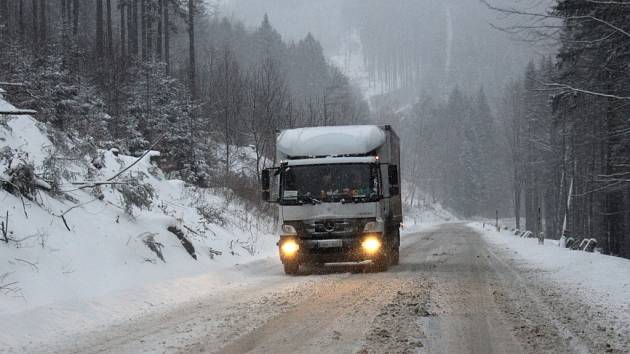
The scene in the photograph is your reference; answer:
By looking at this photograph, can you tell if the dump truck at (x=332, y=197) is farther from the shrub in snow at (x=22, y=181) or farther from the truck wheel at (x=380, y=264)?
the shrub in snow at (x=22, y=181)

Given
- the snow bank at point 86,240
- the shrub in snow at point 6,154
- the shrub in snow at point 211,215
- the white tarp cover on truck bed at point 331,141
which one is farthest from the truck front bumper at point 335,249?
the shrub in snow at point 6,154

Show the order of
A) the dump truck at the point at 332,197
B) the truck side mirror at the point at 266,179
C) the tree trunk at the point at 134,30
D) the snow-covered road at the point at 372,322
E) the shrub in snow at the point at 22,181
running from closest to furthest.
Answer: the snow-covered road at the point at 372,322 < the shrub in snow at the point at 22,181 < the dump truck at the point at 332,197 < the truck side mirror at the point at 266,179 < the tree trunk at the point at 134,30

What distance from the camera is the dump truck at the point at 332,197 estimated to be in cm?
1314

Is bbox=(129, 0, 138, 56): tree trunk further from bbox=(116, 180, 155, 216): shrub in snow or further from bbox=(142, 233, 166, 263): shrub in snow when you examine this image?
bbox=(142, 233, 166, 263): shrub in snow

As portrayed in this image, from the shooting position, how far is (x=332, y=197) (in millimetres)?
13258

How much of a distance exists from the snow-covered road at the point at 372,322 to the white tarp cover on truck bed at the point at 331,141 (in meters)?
3.42

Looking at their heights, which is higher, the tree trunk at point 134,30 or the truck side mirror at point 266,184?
the tree trunk at point 134,30

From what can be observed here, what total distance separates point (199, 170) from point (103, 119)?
16.8ft

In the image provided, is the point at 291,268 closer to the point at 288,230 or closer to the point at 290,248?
the point at 290,248

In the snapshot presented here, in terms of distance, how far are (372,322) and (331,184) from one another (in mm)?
6502

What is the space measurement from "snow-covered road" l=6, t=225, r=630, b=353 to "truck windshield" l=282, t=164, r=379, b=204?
7.26 ft

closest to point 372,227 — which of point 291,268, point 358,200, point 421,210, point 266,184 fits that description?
point 358,200

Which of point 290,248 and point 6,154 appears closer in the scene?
point 6,154

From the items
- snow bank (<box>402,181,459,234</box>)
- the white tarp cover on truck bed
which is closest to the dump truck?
the white tarp cover on truck bed
